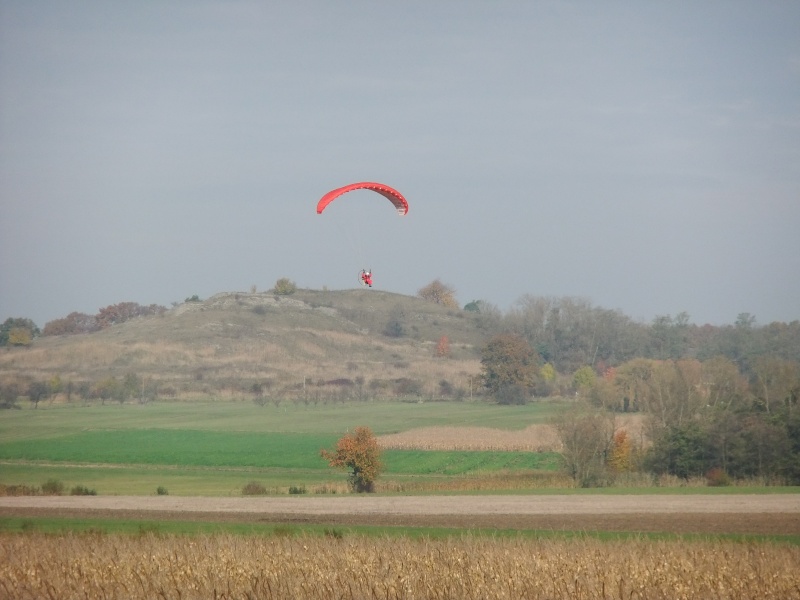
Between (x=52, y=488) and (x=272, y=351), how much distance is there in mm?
78935

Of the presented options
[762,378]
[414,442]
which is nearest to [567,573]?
[762,378]

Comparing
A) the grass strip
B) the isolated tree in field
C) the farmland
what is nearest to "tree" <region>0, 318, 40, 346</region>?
the farmland

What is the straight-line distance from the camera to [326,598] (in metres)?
17.3

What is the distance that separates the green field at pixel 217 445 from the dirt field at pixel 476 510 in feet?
29.6

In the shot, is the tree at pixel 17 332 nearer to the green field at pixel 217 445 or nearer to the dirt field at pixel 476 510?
the green field at pixel 217 445

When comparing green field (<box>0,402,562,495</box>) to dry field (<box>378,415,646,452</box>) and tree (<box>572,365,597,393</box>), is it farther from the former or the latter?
tree (<box>572,365,597,393</box>)

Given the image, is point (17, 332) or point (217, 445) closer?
point (217, 445)

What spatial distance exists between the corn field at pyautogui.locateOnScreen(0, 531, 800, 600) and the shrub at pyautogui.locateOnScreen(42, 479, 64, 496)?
28533 millimetres

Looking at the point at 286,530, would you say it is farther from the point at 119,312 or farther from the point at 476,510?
the point at 119,312

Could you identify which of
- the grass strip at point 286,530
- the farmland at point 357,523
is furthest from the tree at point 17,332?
the grass strip at point 286,530

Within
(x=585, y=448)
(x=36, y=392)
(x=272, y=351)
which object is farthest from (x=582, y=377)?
(x=585, y=448)

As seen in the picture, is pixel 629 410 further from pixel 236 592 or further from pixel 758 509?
pixel 236 592

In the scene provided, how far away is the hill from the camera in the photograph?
366 feet

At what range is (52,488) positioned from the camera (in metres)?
50.2
